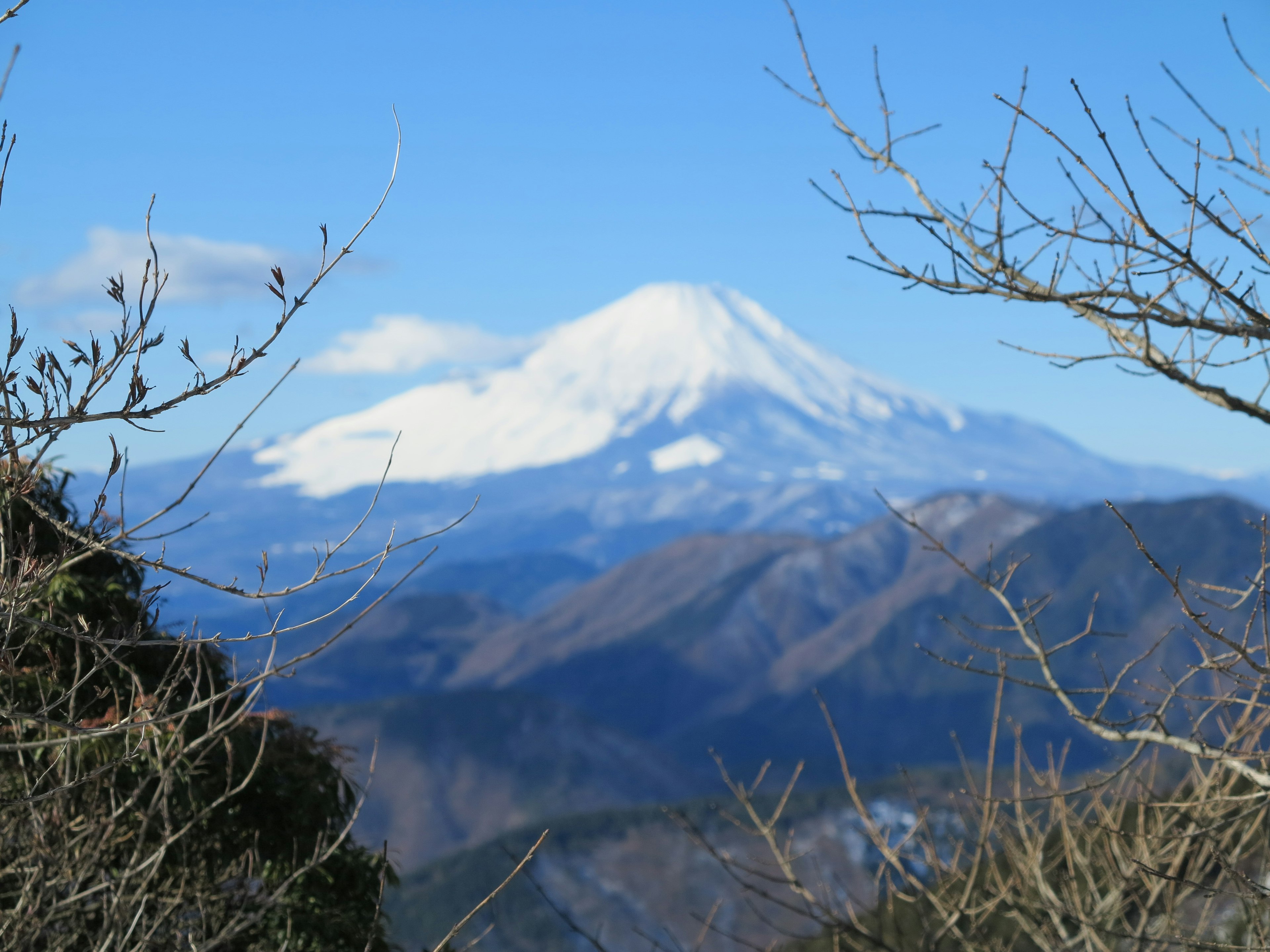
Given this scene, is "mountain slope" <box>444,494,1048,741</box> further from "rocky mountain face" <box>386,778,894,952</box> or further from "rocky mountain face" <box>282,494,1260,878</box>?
"rocky mountain face" <box>386,778,894,952</box>

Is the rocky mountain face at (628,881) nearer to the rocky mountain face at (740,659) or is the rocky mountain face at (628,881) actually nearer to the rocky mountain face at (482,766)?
the rocky mountain face at (482,766)

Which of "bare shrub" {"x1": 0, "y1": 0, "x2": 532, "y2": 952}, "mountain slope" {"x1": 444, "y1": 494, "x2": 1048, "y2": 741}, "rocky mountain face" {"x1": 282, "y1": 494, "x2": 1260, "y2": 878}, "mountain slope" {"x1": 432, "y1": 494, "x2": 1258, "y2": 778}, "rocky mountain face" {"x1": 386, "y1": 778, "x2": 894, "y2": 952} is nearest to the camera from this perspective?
"bare shrub" {"x1": 0, "y1": 0, "x2": 532, "y2": 952}

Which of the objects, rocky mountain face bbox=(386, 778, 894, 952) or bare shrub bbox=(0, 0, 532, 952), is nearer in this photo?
bare shrub bbox=(0, 0, 532, 952)

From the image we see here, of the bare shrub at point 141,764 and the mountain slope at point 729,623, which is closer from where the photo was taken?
the bare shrub at point 141,764

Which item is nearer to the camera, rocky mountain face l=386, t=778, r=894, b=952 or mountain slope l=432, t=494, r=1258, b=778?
rocky mountain face l=386, t=778, r=894, b=952

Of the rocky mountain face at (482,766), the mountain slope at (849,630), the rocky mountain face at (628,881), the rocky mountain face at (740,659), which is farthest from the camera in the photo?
the mountain slope at (849,630)

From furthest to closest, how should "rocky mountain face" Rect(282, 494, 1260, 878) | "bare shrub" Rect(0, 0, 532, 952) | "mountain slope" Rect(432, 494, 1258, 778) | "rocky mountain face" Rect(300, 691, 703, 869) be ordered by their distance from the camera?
1. "mountain slope" Rect(432, 494, 1258, 778)
2. "rocky mountain face" Rect(282, 494, 1260, 878)
3. "rocky mountain face" Rect(300, 691, 703, 869)
4. "bare shrub" Rect(0, 0, 532, 952)

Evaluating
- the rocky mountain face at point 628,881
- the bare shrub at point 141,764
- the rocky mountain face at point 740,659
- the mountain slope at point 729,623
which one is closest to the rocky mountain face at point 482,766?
the rocky mountain face at point 740,659

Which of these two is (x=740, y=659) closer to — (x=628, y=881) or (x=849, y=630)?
(x=849, y=630)

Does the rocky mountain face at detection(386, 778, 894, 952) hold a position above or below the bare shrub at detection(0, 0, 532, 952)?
below

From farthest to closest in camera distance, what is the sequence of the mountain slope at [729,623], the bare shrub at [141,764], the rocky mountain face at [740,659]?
the mountain slope at [729,623] < the rocky mountain face at [740,659] < the bare shrub at [141,764]

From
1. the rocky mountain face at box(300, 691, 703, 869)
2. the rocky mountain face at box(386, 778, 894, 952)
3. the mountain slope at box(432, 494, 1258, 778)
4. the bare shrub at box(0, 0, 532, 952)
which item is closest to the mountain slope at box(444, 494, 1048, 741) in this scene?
the mountain slope at box(432, 494, 1258, 778)

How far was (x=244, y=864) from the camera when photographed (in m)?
7.08

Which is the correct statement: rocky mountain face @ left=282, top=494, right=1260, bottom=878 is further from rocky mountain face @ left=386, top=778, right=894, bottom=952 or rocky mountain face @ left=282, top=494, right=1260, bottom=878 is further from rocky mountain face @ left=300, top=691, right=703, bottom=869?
rocky mountain face @ left=386, top=778, right=894, bottom=952
